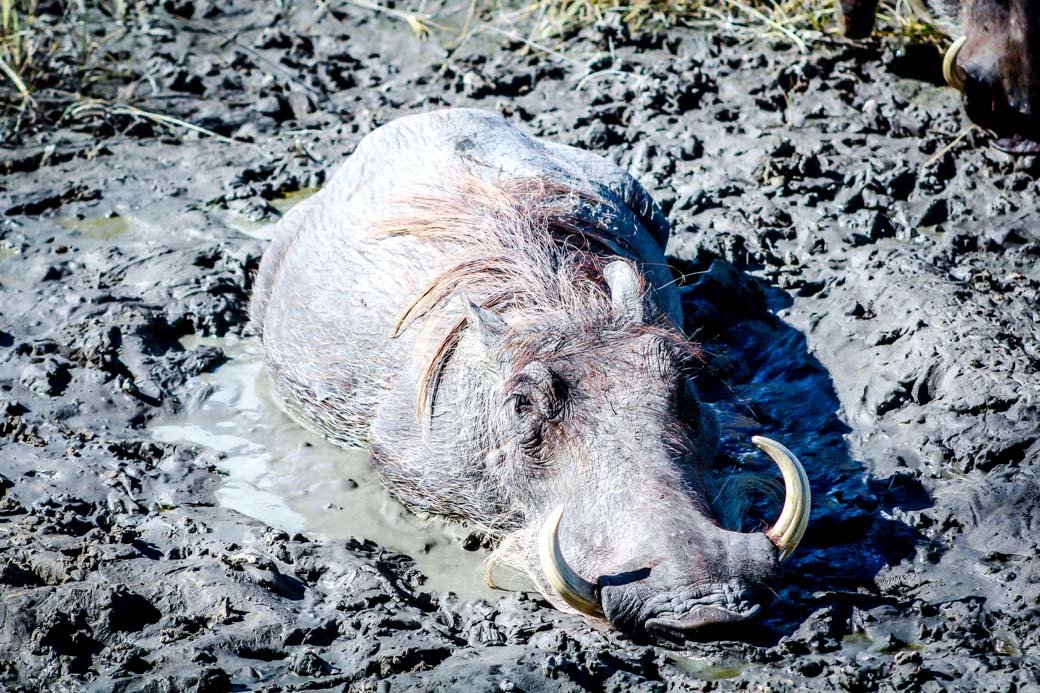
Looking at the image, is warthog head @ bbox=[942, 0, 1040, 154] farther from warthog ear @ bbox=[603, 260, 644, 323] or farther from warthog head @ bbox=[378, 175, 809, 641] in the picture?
warthog ear @ bbox=[603, 260, 644, 323]

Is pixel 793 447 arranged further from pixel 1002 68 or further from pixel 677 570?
pixel 1002 68

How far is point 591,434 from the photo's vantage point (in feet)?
12.9

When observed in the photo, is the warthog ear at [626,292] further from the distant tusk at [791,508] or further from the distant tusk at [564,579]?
the distant tusk at [564,579]

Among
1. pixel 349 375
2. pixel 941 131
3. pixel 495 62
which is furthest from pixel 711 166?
pixel 349 375

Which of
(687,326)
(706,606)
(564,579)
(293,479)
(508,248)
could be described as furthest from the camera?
(687,326)

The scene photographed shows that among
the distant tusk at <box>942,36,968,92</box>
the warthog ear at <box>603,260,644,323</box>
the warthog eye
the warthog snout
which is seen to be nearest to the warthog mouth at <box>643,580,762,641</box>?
the warthog snout

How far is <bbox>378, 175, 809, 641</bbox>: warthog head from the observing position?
3510 mm

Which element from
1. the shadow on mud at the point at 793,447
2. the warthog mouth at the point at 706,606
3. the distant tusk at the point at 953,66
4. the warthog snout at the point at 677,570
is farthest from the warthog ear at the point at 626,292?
the distant tusk at the point at 953,66

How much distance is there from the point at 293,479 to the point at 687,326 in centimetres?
185

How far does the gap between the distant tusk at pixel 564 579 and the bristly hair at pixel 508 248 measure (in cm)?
92

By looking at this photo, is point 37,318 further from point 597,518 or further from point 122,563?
point 597,518

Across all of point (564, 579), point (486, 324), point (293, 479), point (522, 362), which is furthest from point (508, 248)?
point (564, 579)

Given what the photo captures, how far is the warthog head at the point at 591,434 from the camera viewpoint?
11.5 feet

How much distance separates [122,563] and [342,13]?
549cm
